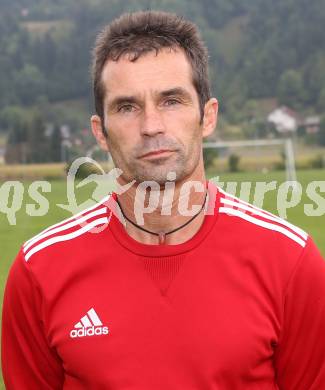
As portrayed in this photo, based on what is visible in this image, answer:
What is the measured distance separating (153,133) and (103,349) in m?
0.71

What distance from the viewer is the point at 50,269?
2930 mm

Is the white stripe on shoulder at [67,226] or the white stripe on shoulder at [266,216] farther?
the white stripe on shoulder at [67,226]

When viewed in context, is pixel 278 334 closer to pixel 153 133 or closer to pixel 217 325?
pixel 217 325

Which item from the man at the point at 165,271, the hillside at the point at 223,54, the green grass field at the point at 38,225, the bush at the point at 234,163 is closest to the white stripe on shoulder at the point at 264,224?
the man at the point at 165,271

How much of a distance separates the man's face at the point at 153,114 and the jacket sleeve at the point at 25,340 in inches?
20.6

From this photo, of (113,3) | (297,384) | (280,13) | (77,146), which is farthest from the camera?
(113,3)

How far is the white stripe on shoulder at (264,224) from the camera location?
2879mm

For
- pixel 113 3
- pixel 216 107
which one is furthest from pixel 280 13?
pixel 216 107

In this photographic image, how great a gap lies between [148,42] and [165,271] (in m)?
0.74

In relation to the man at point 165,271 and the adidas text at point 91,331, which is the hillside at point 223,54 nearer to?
the man at point 165,271

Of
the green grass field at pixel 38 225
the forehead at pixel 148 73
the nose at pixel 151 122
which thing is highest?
the forehead at pixel 148 73

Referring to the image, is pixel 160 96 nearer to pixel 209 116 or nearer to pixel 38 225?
pixel 209 116

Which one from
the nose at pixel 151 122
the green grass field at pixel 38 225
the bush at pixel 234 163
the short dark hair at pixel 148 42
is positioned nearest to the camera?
the nose at pixel 151 122

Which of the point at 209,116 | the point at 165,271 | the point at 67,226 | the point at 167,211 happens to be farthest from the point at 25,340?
the point at 209,116
